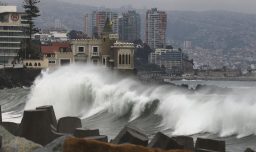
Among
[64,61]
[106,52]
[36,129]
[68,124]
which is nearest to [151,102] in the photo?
[68,124]

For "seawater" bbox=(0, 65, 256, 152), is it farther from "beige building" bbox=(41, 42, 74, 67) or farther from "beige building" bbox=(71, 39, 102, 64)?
"beige building" bbox=(41, 42, 74, 67)

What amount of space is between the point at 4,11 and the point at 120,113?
290ft

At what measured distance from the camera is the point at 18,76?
8938cm

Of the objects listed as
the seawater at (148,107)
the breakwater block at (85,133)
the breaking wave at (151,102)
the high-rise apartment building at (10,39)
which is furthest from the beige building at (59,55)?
the breakwater block at (85,133)

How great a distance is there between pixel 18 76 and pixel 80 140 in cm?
8181

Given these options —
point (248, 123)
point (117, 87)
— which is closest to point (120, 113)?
point (117, 87)

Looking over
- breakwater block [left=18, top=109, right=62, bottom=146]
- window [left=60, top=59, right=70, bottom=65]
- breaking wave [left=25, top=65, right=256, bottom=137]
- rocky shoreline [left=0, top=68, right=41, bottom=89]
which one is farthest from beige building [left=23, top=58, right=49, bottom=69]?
breakwater block [left=18, top=109, right=62, bottom=146]

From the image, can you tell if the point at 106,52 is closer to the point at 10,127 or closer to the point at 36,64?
the point at 36,64

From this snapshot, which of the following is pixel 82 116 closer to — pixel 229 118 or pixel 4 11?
pixel 229 118

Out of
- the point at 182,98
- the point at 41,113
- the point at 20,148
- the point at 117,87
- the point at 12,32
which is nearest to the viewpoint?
the point at 20,148

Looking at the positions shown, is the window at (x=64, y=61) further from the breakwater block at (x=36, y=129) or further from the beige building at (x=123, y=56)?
the breakwater block at (x=36, y=129)

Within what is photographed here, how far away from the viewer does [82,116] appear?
93.6 feet

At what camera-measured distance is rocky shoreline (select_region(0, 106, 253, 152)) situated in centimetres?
870

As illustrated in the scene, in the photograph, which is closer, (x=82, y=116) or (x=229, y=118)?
(x=229, y=118)
